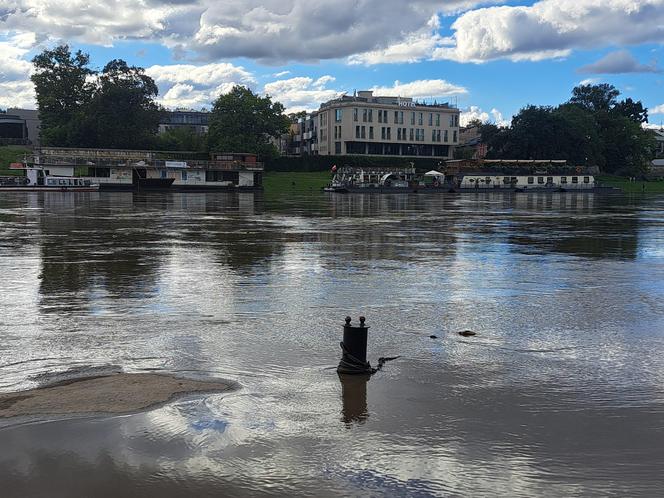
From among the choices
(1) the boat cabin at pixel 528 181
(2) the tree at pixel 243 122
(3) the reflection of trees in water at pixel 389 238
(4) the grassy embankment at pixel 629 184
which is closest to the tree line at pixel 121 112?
(2) the tree at pixel 243 122

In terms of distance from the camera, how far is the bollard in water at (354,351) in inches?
273

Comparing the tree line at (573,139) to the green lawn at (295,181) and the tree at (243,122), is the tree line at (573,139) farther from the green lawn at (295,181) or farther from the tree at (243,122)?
the tree at (243,122)

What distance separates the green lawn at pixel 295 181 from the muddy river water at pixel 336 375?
218 feet

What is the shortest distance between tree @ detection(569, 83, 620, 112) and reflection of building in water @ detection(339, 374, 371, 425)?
133m

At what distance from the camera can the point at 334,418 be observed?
582cm

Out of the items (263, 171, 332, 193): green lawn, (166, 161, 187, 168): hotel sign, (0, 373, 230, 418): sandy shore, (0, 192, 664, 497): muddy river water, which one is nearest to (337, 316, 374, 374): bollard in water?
(0, 192, 664, 497): muddy river water

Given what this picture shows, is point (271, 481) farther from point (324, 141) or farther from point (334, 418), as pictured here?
point (324, 141)

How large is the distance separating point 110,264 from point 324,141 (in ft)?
313

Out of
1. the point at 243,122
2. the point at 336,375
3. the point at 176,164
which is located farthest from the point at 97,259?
the point at 243,122

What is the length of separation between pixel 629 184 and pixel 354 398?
10534 centimetres

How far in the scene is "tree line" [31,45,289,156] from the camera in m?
90.3

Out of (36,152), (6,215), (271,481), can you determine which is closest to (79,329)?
(271,481)

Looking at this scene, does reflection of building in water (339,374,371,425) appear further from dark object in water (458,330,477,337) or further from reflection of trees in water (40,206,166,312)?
reflection of trees in water (40,206,166,312)

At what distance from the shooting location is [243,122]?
298 feet
